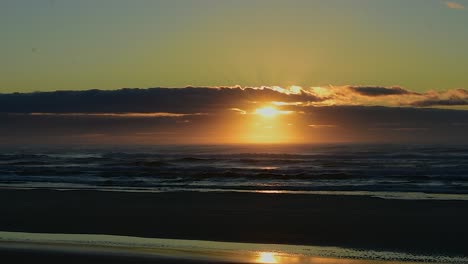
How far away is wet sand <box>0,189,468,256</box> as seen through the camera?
15088 mm

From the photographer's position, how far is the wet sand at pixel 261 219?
15088 millimetres

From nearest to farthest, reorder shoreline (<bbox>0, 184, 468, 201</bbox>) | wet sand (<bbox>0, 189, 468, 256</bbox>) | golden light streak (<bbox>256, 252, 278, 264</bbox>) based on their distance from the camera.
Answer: golden light streak (<bbox>256, 252, 278, 264</bbox>)
wet sand (<bbox>0, 189, 468, 256</bbox>)
shoreline (<bbox>0, 184, 468, 201</bbox>)

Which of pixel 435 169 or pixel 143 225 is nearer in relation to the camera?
pixel 143 225

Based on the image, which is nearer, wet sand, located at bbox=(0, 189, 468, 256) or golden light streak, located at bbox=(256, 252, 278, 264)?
golden light streak, located at bbox=(256, 252, 278, 264)

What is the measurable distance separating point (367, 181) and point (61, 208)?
17778 millimetres

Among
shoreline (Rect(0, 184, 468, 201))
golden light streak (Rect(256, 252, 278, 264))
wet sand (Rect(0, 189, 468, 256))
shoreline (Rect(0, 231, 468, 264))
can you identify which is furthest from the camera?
shoreline (Rect(0, 184, 468, 201))

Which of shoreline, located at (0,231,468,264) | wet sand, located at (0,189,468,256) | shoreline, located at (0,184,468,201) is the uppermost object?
shoreline, located at (0,184,468,201)

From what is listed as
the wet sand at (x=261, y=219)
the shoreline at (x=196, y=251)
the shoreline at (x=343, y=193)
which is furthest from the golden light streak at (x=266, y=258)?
the shoreline at (x=343, y=193)

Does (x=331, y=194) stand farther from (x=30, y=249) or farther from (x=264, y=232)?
(x=30, y=249)

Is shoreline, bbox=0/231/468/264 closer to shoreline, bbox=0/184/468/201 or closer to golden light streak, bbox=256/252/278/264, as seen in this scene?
golden light streak, bbox=256/252/278/264

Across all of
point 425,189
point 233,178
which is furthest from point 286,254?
point 233,178

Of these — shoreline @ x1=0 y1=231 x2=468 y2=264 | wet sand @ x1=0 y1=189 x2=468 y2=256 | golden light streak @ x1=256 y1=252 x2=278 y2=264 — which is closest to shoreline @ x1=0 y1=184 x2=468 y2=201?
wet sand @ x1=0 y1=189 x2=468 y2=256

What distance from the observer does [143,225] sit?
1727 cm

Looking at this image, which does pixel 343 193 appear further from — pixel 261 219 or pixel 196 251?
pixel 196 251
